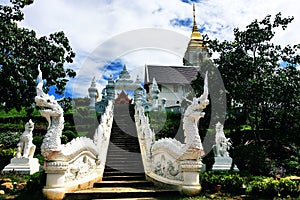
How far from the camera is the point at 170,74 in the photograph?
36844 mm

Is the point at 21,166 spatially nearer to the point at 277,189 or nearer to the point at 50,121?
the point at 50,121

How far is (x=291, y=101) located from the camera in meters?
12.9

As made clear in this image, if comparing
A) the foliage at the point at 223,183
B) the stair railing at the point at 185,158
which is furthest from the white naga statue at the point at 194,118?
the foliage at the point at 223,183

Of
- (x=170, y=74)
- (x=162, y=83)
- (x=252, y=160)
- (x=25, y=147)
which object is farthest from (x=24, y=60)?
(x=170, y=74)

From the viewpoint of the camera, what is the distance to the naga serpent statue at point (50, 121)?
246 inches

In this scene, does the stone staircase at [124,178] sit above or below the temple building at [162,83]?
below

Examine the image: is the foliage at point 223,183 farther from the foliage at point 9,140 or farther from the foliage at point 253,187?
the foliage at point 9,140

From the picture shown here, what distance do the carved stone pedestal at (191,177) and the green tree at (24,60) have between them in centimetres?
583

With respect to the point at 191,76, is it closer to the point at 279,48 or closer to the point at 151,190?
the point at 279,48

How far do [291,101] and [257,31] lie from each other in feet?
10.7

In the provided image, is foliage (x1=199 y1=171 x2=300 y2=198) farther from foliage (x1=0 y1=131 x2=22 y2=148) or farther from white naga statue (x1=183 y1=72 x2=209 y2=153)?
foliage (x1=0 y1=131 x2=22 y2=148)

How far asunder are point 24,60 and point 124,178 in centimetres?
507

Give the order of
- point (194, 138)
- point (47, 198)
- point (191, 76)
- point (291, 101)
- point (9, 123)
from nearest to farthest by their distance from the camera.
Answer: point (47, 198) < point (194, 138) < point (291, 101) < point (9, 123) < point (191, 76)

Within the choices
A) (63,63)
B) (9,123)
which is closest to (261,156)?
(63,63)
